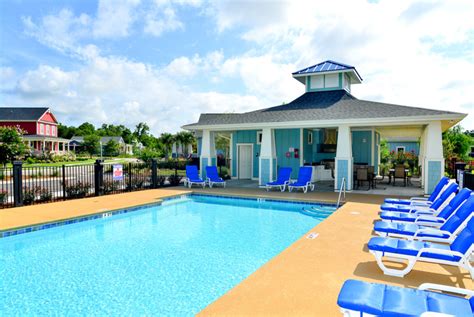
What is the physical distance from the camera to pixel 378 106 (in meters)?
13.9

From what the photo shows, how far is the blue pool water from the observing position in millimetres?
4453

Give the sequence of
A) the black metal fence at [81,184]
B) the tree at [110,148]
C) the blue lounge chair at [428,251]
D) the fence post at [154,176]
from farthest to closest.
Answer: the tree at [110,148] < the fence post at [154,176] < the black metal fence at [81,184] < the blue lounge chair at [428,251]

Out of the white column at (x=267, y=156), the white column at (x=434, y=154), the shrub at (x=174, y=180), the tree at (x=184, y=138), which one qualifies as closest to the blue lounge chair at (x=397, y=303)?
the white column at (x=434, y=154)

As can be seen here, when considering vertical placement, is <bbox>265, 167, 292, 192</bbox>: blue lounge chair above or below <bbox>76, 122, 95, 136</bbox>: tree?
below

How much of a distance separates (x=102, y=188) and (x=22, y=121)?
133 feet

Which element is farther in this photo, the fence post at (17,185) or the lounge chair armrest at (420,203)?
the fence post at (17,185)

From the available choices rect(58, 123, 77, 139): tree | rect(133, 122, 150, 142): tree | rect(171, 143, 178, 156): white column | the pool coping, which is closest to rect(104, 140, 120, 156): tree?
rect(171, 143, 178, 156): white column

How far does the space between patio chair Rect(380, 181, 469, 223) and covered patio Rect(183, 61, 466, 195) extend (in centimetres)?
564

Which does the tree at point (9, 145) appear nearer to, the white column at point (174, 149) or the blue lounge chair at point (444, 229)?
the white column at point (174, 149)

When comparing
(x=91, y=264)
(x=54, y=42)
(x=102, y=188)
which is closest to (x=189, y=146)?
(x=54, y=42)

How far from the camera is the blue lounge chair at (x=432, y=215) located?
5.81 metres

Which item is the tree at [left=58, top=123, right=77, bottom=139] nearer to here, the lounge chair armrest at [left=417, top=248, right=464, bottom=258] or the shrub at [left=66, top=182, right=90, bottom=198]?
the shrub at [left=66, top=182, right=90, bottom=198]

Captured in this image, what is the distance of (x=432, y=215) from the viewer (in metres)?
6.78

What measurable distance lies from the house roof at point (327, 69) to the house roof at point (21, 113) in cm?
4073
